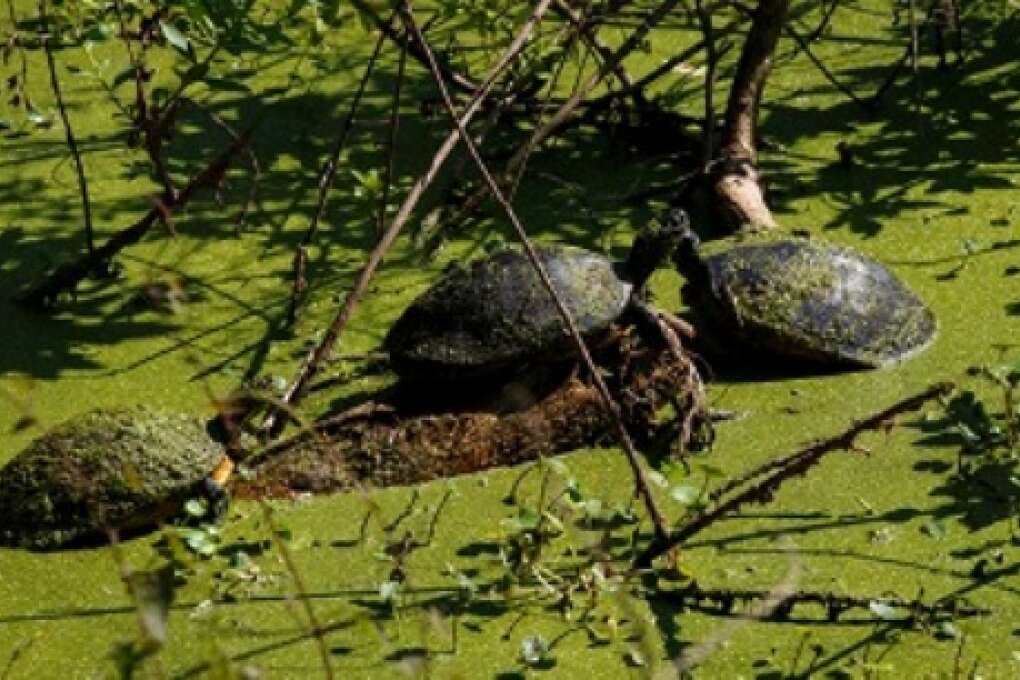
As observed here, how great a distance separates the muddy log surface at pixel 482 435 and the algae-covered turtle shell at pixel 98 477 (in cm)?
19

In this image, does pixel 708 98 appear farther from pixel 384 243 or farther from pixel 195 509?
pixel 195 509

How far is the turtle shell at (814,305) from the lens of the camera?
4.94 metres

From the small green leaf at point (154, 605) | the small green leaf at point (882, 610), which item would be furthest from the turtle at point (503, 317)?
the small green leaf at point (154, 605)

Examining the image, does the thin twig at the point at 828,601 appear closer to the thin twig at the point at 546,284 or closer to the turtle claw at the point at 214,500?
the thin twig at the point at 546,284

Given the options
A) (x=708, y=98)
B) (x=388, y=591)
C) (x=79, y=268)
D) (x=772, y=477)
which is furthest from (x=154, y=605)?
(x=708, y=98)

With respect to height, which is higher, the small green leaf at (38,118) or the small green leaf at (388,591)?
the small green leaf at (38,118)

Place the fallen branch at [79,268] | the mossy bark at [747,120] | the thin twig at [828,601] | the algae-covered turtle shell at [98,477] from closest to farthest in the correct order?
the thin twig at [828,601] → the algae-covered turtle shell at [98,477] → the fallen branch at [79,268] → the mossy bark at [747,120]

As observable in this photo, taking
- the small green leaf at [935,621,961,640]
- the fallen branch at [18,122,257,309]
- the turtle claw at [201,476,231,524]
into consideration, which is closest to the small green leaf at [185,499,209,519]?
the turtle claw at [201,476,231,524]

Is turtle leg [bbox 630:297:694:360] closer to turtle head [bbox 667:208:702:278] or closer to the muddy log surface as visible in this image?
the muddy log surface

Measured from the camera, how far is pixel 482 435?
4.68 metres

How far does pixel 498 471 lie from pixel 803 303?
0.83 meters

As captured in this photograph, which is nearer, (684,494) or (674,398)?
(684,494)

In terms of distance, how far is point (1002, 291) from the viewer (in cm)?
521

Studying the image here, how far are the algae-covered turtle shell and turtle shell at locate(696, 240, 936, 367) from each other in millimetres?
1201
